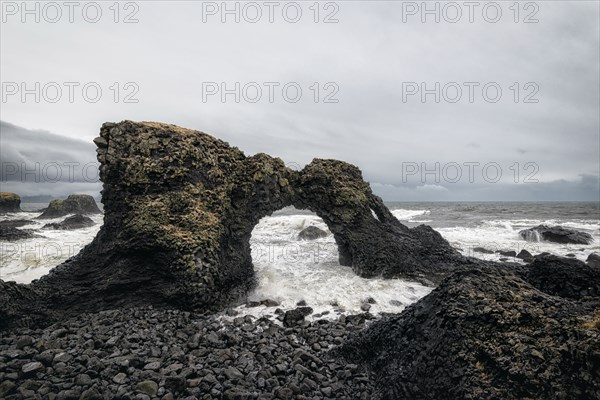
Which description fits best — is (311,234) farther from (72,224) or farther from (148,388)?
(72,224)

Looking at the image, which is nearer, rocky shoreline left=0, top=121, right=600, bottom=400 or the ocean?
rocky shoreline left=0, top=121, right=600, bottom=400

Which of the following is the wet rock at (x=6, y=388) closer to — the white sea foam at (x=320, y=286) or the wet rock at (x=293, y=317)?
the white sea foam at (x=320, y=286)

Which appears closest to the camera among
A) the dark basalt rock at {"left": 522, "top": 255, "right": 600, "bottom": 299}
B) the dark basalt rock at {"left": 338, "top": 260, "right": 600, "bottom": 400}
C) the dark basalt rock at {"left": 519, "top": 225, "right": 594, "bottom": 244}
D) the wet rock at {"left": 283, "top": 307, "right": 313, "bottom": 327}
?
the dark basalt rock at {"left": 338, "top": 260, "right": 600, "bottom": 400}

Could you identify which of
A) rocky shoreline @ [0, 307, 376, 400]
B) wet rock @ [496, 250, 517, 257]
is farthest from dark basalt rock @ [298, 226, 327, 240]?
rocky shoreline @ [0, 307, 376, 400]

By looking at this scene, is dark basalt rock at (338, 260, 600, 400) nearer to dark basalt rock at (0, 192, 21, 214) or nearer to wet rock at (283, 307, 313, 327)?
wet rock at (283, 307, 313, 327)

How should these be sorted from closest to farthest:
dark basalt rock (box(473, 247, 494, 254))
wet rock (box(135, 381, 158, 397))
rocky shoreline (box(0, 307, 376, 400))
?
wet rock (box(135, 381, 158, 397))
rocky shoreline (box(0, 307, 376, 400))
dark basalt rock (box(473, 247, 494, 254))

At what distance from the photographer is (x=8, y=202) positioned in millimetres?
44562

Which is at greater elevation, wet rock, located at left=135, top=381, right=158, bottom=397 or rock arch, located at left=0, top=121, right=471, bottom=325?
Result: rock arch, located at left=0, top=121, right=471, bottom=325

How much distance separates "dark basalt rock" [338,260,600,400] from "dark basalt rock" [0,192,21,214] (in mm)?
56086

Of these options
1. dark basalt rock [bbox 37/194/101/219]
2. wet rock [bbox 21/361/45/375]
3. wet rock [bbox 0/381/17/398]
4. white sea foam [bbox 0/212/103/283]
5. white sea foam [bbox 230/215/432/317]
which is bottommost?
white sea foam [bbox 230/215/432/317]

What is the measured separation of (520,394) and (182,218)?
9.67 meters

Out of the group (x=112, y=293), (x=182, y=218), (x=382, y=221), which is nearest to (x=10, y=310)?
(x=112, y=293)

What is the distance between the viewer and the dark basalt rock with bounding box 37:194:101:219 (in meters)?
41.5

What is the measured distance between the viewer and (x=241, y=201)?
13.4m
